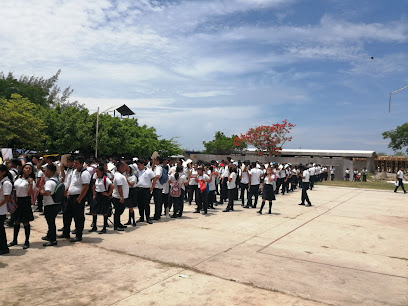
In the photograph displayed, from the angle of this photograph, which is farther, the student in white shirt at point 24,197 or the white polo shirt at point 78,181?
the white polo shirt at point 78,181

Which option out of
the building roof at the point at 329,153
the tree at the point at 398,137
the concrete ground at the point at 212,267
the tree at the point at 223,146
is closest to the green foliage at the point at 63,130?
the tree at the point at 223,146

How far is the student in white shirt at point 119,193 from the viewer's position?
7.73 m

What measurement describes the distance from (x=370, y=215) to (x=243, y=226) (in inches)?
221

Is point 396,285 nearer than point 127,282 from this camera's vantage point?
No

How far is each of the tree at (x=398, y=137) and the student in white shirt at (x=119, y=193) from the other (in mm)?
63456

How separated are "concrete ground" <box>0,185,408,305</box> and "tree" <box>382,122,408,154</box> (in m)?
59.2

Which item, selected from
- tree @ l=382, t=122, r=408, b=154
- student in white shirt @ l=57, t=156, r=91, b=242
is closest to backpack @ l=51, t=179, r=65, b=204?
student in white shirt @ l=57, t=156, r=91, b=242

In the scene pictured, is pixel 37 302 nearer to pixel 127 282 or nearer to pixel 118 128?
pixel 127 282

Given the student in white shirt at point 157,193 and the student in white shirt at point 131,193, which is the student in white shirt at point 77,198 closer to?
the student in white shirt at point 131,193

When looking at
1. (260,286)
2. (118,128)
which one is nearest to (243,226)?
(260,286)

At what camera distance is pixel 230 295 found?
4.38m

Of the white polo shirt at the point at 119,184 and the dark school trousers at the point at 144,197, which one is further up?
the white polo shirt at the point at 119,184

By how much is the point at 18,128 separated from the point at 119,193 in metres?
18.2

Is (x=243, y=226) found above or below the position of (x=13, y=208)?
below
